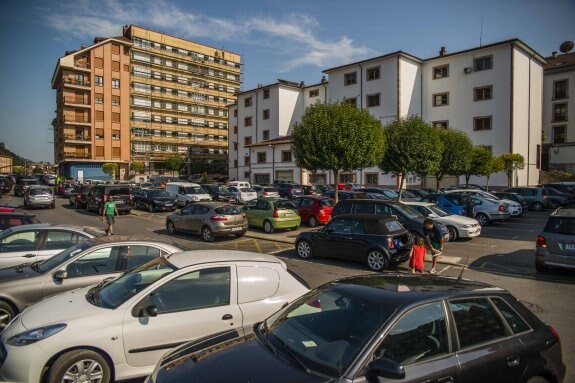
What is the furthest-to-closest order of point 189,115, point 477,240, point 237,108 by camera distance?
point 189,115 → point 237,108 → point 477,240

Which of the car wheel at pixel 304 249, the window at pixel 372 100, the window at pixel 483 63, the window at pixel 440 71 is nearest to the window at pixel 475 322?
the car wheel at pixel 304 249

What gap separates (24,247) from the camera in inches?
328

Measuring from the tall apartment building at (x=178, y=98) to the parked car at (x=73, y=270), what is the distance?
68.9m

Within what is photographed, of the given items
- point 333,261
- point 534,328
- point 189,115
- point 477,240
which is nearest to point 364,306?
point 534,328

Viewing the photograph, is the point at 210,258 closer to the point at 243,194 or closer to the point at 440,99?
the point at 243,194

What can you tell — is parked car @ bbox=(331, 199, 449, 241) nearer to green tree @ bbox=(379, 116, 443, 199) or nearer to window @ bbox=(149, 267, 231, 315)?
window @ bbox=(149, 267, 231, 315)

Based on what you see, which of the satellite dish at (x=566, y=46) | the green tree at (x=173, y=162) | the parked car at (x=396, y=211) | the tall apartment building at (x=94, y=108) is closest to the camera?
the parked car at (x=396, y=211)

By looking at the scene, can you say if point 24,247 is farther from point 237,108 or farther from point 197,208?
point 237,108

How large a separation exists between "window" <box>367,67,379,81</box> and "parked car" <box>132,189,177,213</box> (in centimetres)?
2854

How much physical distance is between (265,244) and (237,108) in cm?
5096

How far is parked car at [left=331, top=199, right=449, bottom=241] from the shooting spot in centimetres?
1359

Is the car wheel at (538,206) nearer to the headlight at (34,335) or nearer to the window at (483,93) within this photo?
the window at (483,93)

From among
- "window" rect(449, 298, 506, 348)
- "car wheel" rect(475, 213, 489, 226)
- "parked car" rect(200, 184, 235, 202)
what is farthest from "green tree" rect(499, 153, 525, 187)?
"window" rect(449, 298, 506, 348)

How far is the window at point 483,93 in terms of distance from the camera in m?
38.9
